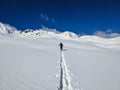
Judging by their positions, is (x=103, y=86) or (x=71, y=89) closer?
(x=71, y=89)

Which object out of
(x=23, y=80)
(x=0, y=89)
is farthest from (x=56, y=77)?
(x=0, y=89)

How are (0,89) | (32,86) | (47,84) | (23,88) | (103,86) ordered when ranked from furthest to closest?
1. (103,86)
2. (47,84)
3. (32,86)
4. (23,88)
5. (0,89)

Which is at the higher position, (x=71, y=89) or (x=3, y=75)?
(x=3, y=75)

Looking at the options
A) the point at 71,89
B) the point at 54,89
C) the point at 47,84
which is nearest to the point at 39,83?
the point at 47,84

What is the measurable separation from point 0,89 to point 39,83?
1.78 m

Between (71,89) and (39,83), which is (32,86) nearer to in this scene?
(39,83)

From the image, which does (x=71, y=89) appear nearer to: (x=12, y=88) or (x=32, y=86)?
(x=32, y=86)

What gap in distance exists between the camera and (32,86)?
670cm

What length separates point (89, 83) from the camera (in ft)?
26.4

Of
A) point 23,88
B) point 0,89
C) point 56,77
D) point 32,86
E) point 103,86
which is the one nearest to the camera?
point 0,89

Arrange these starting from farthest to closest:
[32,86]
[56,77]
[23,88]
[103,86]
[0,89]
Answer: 1. [56,77]
2. [103,86]
3. [32,86]
4. [23,88]
5. [0,89]

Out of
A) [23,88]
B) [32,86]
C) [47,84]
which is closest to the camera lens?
[23,88]

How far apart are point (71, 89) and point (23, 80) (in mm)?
2085

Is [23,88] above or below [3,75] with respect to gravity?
below
